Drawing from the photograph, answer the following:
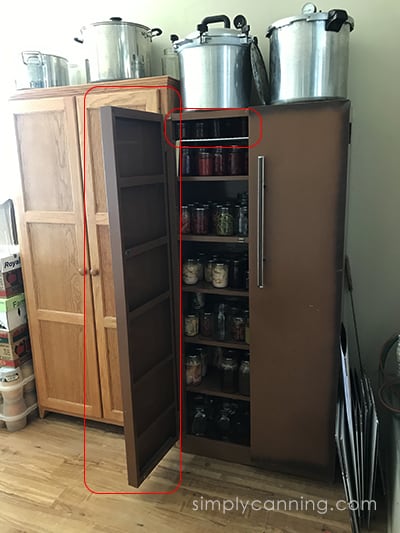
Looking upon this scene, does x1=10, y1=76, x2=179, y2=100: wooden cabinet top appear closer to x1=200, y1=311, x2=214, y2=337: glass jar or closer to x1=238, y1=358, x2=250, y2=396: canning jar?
x1=200, y1=311, x2=214, y2=337: glass jar

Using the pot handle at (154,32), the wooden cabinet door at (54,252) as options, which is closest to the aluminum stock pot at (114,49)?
the pot handle at (154,32)

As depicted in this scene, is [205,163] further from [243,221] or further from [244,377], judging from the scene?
[244,377]

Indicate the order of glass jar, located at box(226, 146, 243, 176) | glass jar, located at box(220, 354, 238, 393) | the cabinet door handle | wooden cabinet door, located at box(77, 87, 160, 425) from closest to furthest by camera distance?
1. the cabinet door handle
2. glass jar, located at box(226, 146, 243, 176)
3. wooden cabinet door, located at box(77, 87, 160, 425)
4. glass jar, located at box(220, 354, 238, 393)

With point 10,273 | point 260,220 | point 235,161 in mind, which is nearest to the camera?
point 260,220

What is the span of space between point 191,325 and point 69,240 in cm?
74

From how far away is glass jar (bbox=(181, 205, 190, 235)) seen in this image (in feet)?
6.67

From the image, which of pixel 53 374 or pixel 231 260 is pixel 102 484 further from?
pixel 231 260

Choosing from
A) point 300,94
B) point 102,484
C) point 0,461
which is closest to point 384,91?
point 300,94

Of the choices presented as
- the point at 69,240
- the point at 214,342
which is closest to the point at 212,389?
the point at 214,342

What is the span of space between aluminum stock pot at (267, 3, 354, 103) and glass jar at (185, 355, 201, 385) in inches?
48.2

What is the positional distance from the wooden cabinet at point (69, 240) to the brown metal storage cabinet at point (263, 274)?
1.17ft

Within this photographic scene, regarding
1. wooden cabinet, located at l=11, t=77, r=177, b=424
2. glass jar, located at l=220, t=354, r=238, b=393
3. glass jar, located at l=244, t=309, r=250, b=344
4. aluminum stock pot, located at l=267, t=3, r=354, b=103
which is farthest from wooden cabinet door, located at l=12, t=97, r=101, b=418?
aluminum stock pot, located at l=267, t=3, r=354, b=103

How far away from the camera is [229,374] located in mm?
2129

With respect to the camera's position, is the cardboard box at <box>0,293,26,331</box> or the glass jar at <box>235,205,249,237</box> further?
the cardboard box at <box>0,293,26,331</box>
